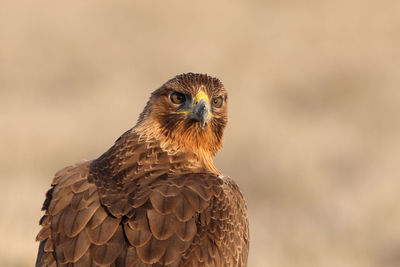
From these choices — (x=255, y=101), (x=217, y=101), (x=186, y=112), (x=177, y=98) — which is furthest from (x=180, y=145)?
(x=255, y=101)

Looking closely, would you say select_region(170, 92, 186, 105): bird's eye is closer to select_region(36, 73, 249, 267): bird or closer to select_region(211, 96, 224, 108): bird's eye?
select_region(36, 73, 249, 267): bird

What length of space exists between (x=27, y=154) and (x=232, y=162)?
3.48m

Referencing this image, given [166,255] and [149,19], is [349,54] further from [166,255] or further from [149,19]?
[166,255]

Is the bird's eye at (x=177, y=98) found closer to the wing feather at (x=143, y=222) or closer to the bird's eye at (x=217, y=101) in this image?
the bird's eye at (x=217, y=101)

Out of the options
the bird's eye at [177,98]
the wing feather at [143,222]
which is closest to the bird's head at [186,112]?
the bird's eye at [177,98]

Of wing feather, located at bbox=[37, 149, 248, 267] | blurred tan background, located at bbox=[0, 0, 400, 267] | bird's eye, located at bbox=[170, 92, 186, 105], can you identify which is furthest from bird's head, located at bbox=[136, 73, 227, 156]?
blurred tan background, located at bbox=[0, 0, 400, 267]

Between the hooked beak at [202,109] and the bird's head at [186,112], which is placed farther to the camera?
the bird's head at [186,112]

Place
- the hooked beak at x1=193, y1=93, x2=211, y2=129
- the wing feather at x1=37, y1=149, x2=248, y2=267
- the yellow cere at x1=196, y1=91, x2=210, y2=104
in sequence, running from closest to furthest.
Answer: the wing feather at x1=37, y1=149, x2=248, y2=267 < the hooked beak at x1=193, y1=93, x2=211, y2=129 < the yellow cere at x1=196, y1=91, x2=210, y2=104

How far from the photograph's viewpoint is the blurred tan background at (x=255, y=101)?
12.1m

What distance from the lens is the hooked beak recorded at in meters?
6.96

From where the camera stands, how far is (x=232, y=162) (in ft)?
52.9

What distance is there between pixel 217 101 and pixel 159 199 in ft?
4.76

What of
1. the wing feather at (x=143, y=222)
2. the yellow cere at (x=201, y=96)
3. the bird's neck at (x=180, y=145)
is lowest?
the wing feather at (x=143, y=222)

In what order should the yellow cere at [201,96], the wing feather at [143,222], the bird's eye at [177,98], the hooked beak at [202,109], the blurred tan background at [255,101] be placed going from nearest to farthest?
the wing feather at [143,222], the hooked beak at [202,109], the yellow cere at [201,96], the bird's eye at [177,98], the blurred tan background at [255,101]
